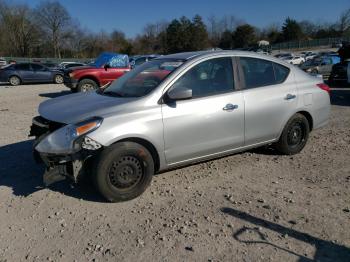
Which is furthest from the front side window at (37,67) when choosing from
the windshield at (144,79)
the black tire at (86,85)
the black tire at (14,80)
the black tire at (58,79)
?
the windshield at (144,79)

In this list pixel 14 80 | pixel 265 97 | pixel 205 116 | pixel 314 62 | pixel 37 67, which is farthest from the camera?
pixel 37 67

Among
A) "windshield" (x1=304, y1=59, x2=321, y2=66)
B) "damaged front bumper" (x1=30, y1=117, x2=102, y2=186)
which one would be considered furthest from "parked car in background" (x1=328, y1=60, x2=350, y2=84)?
"damaged front bumper" (x1=30, y1=117, x2=102, y2=186)

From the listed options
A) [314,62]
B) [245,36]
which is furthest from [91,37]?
[314,62]

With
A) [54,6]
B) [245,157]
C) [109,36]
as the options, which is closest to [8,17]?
[54,6]

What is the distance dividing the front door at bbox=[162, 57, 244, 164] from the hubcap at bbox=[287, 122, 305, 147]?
109cm

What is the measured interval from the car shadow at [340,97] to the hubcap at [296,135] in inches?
232

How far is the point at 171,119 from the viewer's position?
457 centimetres

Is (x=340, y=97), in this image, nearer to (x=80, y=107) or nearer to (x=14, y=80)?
(x=80, y=107)

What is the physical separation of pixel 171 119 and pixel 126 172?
834 millimetres

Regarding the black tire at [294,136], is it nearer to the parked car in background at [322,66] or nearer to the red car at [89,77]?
the red car at [89,77]

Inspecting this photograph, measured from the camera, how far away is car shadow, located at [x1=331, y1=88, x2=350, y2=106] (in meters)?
11.4

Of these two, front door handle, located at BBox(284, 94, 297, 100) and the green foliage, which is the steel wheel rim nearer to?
front door handle, located at BBox(284, 94, 297, 100)

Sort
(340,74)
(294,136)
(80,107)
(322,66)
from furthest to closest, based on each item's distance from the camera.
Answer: (322,66)
(340,74)
(294,136)
(80,107)

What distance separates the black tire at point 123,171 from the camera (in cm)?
419
